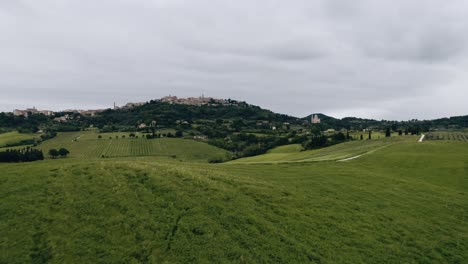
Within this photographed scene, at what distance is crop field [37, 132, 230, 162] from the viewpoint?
112m

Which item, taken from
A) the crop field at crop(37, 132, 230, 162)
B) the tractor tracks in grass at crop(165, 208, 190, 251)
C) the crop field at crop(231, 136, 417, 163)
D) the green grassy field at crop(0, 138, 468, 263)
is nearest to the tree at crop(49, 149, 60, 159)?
the crop field at crop(37, 132, 230, 162)

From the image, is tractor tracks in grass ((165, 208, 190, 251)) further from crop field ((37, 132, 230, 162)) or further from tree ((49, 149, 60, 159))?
tree ((49, 149, 60, 159))

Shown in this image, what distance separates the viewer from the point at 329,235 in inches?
533

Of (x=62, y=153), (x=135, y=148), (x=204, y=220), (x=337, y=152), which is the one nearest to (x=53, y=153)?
(x=62, y=153)

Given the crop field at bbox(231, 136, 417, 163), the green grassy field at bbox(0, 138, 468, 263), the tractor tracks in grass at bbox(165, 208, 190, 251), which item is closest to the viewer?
the green grassy field at bbox(0, 138, 468, 263)

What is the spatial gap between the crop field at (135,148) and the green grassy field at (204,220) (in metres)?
93.1

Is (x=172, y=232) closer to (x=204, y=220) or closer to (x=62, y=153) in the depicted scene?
(x=204, y=220)

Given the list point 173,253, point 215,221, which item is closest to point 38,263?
point 173,253

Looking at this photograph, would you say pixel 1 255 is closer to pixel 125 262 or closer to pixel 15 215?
pixel 15 215

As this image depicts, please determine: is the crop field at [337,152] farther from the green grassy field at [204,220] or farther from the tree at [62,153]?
the tree at [62,153]

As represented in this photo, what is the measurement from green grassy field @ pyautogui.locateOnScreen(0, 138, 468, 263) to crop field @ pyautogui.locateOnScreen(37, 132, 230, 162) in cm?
9310

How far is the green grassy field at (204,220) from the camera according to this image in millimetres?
11625

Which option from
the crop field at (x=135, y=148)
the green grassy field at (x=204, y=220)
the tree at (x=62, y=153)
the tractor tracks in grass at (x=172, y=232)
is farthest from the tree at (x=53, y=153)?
the tractor tracks in grass at (x=172, y=232)

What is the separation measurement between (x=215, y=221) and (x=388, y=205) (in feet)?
40.0
